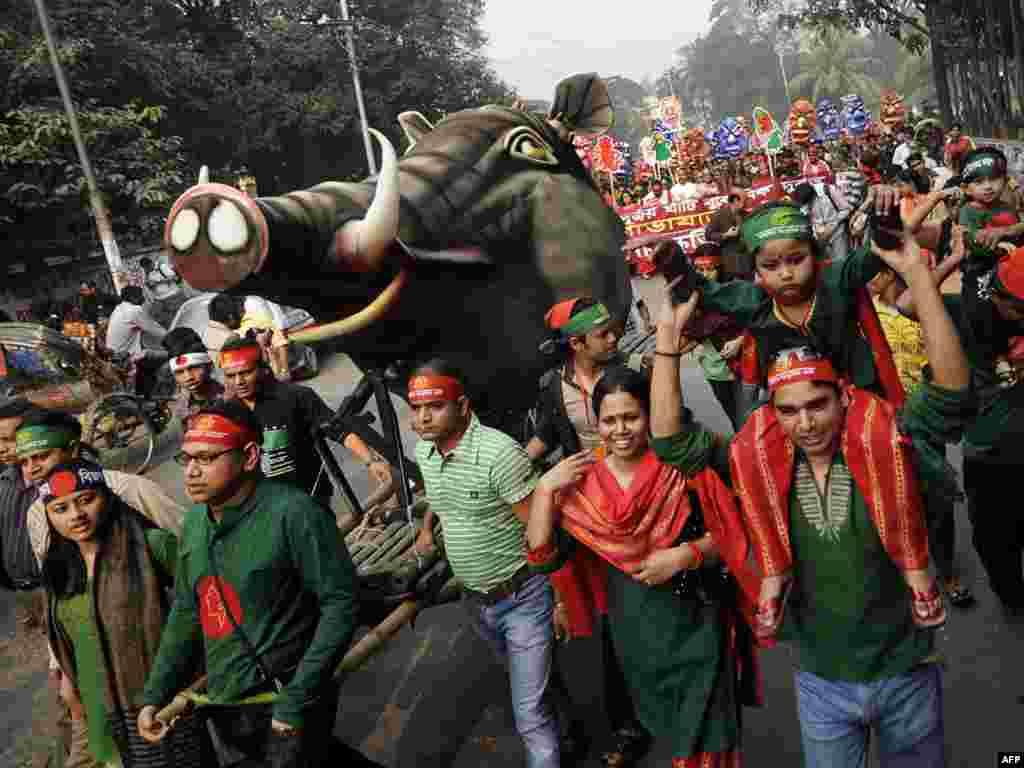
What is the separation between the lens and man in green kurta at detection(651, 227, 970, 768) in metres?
1.80

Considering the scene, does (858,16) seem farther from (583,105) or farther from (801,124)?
(583,105)

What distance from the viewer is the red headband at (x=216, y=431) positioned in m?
2.26

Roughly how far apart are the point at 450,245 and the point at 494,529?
3.96 ft

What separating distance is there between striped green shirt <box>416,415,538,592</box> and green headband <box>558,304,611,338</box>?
52 cm

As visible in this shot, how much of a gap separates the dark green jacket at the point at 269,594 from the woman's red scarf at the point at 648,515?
0.66m

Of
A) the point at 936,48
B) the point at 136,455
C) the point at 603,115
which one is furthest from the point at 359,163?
the point at 603,115

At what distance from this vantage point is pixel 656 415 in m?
2.02

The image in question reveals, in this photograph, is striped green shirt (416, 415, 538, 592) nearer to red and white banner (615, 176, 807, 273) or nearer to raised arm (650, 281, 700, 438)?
raised arm (650, 281, 700, 438)

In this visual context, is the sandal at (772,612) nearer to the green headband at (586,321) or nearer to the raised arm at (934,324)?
the raised arm at (934,324)

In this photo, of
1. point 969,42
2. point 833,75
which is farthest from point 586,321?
point 833,75

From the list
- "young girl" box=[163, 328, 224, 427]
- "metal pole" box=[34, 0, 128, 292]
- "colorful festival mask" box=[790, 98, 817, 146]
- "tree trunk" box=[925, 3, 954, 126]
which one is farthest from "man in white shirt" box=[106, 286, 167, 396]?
"tree trunk" box=[925, 3, 954, 126]

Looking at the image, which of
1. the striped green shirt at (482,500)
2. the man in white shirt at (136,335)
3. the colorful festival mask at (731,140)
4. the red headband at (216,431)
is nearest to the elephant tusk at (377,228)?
the striped green shirt at (482,500)

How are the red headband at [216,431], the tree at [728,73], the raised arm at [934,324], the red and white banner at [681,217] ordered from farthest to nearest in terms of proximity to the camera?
1. the tree at [728,73]
2. the red and white banner at [681,217]
3. the red headband at [216,431]
4. the raised arm at [934,324]

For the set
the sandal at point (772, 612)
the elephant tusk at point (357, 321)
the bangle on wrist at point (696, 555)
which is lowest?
the sandal at point (772, 612)
